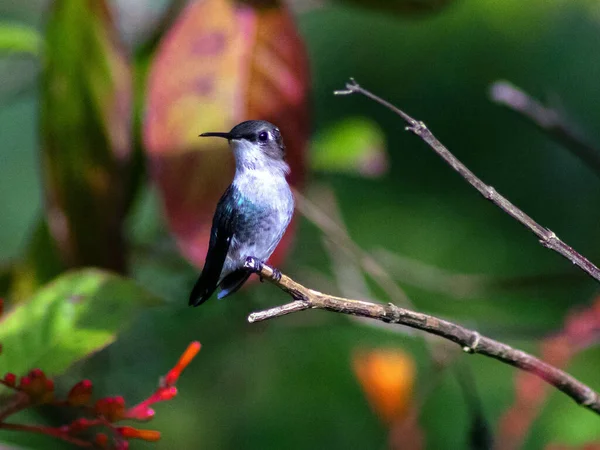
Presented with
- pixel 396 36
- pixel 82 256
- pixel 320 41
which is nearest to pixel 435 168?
pixel 396 36

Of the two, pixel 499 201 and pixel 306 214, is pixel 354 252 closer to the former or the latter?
pixel 306 214

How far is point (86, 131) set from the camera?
229cm

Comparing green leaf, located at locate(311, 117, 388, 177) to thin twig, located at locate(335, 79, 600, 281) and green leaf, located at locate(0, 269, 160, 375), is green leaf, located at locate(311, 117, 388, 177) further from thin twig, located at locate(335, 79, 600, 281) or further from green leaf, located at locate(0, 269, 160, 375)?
thin twig, located at locate(335, 79, 600, 281)

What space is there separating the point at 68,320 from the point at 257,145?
588mm

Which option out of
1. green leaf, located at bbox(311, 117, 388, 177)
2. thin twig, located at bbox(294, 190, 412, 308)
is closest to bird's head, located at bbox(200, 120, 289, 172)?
thin twig, located at bbox(294, 190, 412, 308)

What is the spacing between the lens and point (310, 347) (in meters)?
4.40

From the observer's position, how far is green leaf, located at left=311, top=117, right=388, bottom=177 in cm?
282

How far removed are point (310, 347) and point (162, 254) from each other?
5.48ft

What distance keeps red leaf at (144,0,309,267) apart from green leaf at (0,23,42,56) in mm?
473

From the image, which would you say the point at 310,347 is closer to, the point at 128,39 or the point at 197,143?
the point at 128,39

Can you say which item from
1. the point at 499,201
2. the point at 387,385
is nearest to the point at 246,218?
Answer: the point at 387,385

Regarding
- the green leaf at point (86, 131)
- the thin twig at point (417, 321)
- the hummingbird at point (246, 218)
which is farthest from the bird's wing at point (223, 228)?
the green leaf at point (86, 131)

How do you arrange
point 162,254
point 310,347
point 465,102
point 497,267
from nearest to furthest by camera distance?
point 162,254 < point 310,347 < point 497,267 < point 465,102

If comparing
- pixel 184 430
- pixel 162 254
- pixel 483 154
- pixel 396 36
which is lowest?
pixel 184 430
